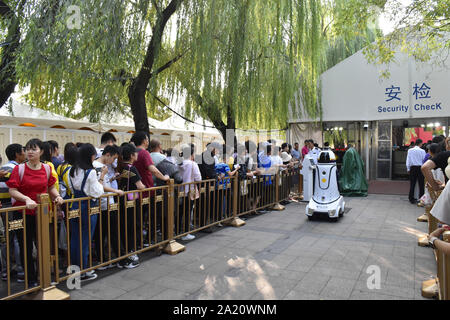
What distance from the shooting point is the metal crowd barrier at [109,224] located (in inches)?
141

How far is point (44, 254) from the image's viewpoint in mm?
3559

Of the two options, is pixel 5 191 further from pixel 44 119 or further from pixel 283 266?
pixel 44 119

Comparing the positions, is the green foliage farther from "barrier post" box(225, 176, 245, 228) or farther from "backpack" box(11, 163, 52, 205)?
"barrier post" box(225, 176, 245, 228)

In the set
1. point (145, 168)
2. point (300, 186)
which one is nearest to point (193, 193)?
point (145, 168)

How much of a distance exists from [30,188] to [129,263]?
5.42 ft

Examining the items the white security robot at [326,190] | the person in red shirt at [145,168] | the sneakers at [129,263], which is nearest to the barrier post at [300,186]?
the white security robot at [326,190]

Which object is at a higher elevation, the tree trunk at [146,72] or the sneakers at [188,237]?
the tree trunk at [146,72]

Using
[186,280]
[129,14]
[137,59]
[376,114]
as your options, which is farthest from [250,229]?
[376,114]

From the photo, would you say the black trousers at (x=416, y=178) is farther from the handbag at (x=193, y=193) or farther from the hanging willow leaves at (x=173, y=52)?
the handbag at (x=193, y=193)

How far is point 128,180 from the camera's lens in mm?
4816

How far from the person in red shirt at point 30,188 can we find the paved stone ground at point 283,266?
0.65 metres

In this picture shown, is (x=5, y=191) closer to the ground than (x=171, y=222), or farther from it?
farther from it
